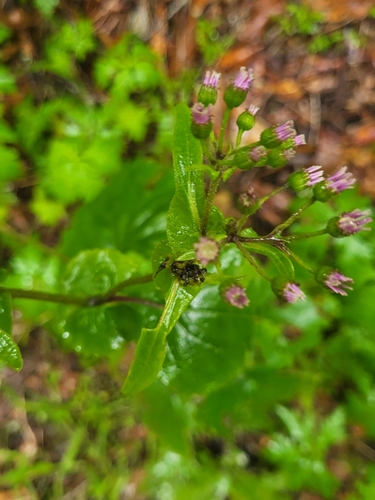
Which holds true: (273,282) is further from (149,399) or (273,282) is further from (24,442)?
(24,442)

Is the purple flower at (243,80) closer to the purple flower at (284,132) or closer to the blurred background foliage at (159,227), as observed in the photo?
the purple flower at (284,132)

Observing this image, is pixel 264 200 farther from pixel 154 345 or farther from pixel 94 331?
pixel 94 331

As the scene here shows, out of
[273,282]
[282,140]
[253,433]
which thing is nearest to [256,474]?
[253,433]

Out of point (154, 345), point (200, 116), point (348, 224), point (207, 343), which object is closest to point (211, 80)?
point (200, 116)

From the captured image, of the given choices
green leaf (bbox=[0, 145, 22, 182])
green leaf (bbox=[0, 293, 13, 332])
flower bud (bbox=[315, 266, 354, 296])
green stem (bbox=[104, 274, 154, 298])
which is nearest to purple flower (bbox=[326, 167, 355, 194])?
flower bud (bbox=[315, 266, 354, 296])

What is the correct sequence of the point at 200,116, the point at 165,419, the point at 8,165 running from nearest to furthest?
the point at 200,116 < the point at 165,419 < the point at 8,165

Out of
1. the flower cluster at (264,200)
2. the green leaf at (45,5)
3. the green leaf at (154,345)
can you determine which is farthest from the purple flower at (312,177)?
the green leaf at (45,5)
